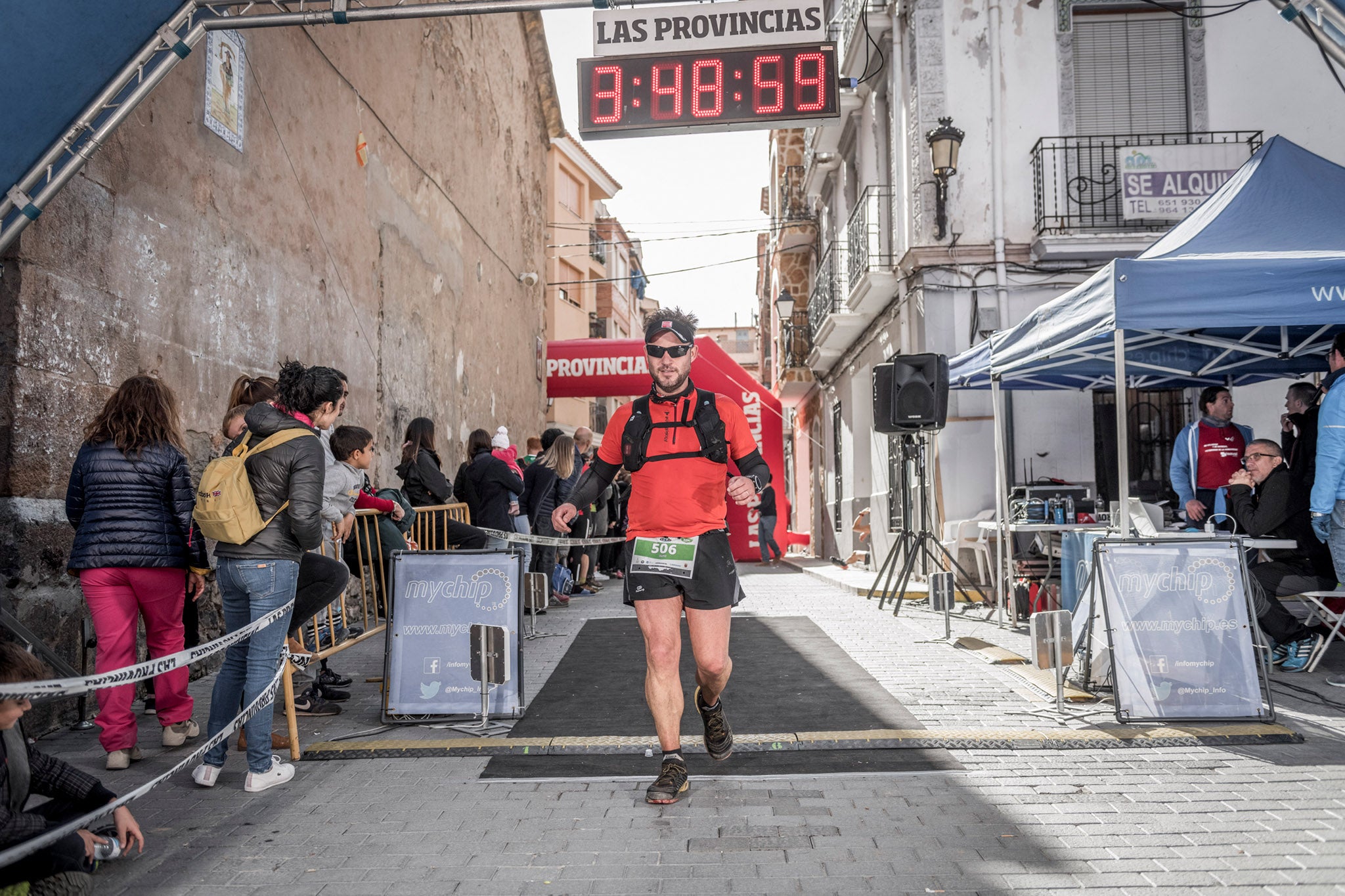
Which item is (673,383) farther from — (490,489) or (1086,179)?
(1086,179)

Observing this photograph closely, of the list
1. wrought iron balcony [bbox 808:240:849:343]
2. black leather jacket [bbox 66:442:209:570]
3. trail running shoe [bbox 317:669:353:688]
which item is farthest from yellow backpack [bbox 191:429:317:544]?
wrought iron balcony [bbox 808:240:849:343]

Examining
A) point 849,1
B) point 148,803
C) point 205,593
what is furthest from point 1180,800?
point 849,1

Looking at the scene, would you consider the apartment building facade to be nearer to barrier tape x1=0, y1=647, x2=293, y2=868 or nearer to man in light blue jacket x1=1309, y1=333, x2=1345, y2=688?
man in light blue jacket x1=1309, y1=333, x2=1345, y2=688

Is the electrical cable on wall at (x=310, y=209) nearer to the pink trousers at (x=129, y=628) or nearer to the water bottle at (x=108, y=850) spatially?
the pink trousers at (x=129, y=628)

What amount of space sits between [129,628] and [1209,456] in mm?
8108

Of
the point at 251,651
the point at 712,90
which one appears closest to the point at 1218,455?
the point at 712,90

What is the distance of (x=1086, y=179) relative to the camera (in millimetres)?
12312

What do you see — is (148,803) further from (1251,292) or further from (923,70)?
(923,70)

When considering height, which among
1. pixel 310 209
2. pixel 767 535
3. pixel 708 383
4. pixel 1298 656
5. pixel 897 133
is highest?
pixel 897 133

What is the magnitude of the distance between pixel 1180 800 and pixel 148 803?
4.24m

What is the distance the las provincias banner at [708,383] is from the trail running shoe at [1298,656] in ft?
28.2

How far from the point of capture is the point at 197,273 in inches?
288

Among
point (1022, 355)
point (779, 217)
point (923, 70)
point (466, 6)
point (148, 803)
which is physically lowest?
point (148, 803)

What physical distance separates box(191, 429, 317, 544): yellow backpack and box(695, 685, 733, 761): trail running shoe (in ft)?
6.88
